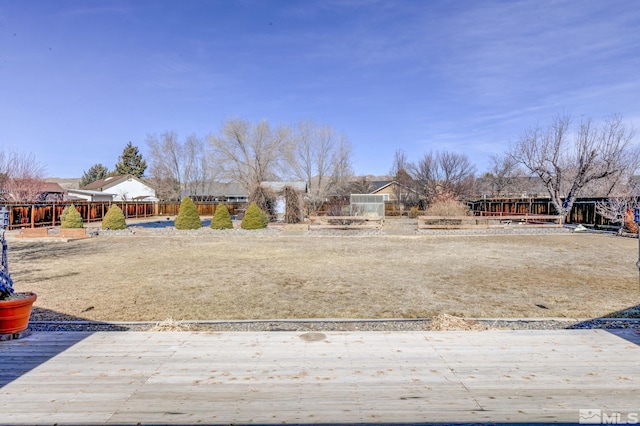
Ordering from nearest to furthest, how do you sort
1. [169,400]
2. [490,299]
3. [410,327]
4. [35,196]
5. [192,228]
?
[169,400], [410,327], [490,299], [192,228], [35,196]

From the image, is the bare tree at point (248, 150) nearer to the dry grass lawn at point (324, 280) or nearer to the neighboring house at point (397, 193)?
the neighboring house at point (397, 193)

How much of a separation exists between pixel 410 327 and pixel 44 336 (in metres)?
4.55

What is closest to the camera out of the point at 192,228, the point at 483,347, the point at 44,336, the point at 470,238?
the point at 483,347

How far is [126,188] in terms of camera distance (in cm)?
5319

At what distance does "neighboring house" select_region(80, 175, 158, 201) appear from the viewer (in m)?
51.6

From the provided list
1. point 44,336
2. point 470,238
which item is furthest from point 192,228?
point 44,336

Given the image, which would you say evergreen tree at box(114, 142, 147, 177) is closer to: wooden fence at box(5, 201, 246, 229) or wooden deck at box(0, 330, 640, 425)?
wooden fence at box(5, 201, 246, 229)

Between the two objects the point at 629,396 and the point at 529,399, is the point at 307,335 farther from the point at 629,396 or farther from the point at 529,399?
the point at 629,396

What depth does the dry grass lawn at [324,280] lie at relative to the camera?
6.10 metres

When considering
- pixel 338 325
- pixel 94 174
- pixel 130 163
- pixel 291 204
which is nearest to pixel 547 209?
pixel 291 204

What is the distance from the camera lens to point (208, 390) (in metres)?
3.08

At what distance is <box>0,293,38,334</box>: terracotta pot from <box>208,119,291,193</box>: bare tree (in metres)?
34.1
